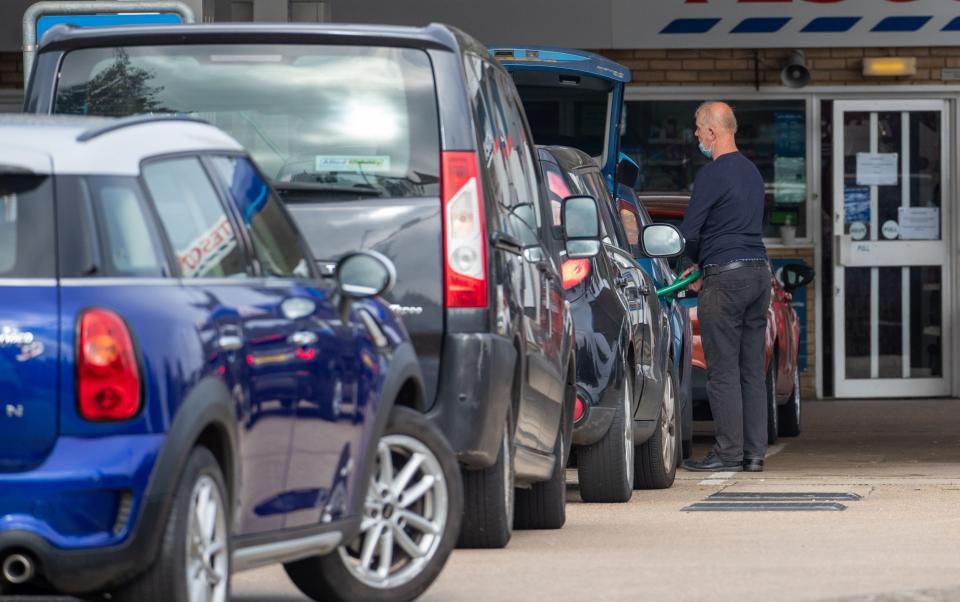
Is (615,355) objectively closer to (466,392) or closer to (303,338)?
(466,392)

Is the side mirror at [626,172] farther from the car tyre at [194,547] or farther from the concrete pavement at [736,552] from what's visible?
the car tyre at [194,547]

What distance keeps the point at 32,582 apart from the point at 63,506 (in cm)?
24

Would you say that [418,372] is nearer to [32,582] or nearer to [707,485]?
[32,582]

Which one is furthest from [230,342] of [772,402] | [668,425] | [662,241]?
[772,402]

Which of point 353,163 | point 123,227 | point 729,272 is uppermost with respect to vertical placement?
point 353,163

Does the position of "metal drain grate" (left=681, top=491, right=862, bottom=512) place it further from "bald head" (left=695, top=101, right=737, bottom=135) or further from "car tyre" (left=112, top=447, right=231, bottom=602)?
"car tyre" (left=112, top=447, right=231, bottom=602)

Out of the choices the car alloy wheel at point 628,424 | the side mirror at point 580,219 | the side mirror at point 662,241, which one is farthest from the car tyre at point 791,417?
the side mirror at point 580,219

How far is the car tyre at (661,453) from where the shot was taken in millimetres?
11812

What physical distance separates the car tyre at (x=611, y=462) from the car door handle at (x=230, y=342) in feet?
17.0

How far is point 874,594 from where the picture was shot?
6.99m

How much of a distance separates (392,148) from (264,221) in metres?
1.38

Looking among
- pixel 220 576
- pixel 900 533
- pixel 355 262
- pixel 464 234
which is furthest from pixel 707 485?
pixel 220 576

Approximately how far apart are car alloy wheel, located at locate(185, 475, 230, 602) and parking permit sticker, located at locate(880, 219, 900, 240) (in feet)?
51.9

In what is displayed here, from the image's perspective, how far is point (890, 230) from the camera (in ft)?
68.0
